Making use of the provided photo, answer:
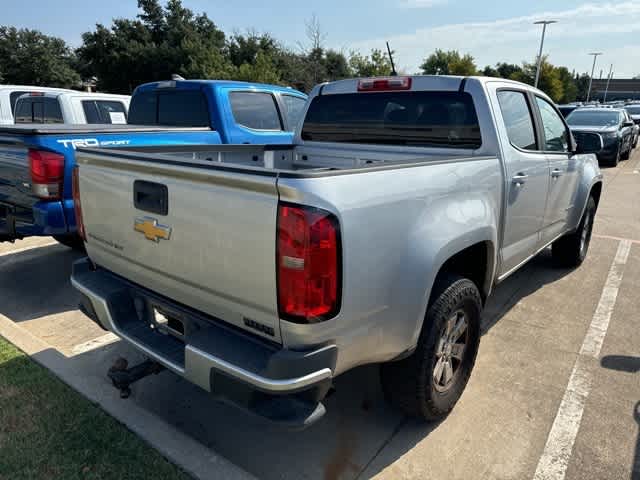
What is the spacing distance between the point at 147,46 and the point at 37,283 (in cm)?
3955

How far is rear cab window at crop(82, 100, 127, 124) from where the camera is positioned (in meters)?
7.43

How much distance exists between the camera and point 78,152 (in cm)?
272

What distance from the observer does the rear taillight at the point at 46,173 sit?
3.89m

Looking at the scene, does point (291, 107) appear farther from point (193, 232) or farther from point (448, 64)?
point (448, 64)

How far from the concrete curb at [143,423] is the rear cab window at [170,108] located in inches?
131

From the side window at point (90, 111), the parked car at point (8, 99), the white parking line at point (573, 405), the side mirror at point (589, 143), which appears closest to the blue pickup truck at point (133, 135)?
the side window at point (90, 111)

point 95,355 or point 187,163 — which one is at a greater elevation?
point 187,163

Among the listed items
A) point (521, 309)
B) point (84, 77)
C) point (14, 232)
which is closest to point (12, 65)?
point (84, 77)

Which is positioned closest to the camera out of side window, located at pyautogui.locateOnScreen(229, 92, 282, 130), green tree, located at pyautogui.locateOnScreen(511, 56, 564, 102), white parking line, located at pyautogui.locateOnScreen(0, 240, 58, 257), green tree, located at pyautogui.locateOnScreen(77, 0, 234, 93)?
white parking line, located at pyautogui.locateOnScreen(0, 240, 58, 257)

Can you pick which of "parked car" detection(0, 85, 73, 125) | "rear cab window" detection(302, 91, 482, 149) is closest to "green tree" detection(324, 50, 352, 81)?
"parked car" detection(0, 85, 73, 125)

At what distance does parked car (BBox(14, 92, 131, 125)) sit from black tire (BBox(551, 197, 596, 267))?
6890mm

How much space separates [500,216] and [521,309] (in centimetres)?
165

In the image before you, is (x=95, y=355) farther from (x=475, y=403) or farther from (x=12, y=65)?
(x=12, y=65)

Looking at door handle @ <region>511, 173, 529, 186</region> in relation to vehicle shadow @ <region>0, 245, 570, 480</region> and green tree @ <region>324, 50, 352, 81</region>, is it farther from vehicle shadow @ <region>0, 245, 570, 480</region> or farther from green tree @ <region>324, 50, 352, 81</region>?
green tree @ <region>324, 50, 352, 81</region>
